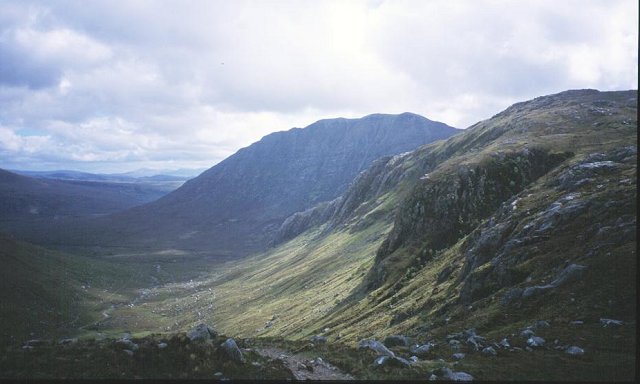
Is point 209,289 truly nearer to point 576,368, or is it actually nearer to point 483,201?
point 483,201

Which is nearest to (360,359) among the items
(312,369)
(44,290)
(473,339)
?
(312,369)

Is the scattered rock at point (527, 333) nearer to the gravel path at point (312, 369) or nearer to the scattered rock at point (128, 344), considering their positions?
the gravel path at point (312, 369)

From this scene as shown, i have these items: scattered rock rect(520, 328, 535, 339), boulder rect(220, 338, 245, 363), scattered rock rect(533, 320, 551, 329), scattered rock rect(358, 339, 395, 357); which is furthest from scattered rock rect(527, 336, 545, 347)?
boulder rect(220, 338, 245, 363)

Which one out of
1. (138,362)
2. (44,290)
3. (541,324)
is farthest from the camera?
(44,290)

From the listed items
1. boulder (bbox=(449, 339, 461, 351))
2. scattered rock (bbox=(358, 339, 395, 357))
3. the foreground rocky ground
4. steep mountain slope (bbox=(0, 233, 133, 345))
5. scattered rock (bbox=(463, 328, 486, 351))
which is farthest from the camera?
steep mountain slope (bbox=(0, 233, 133, 345))

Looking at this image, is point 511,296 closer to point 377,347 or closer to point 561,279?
point 561,279

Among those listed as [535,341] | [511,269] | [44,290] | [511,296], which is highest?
[511,269]

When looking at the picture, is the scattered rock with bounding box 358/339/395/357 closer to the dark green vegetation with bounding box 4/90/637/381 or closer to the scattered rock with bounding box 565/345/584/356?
the dark green vegetation with bounding box 4/90/637/381
